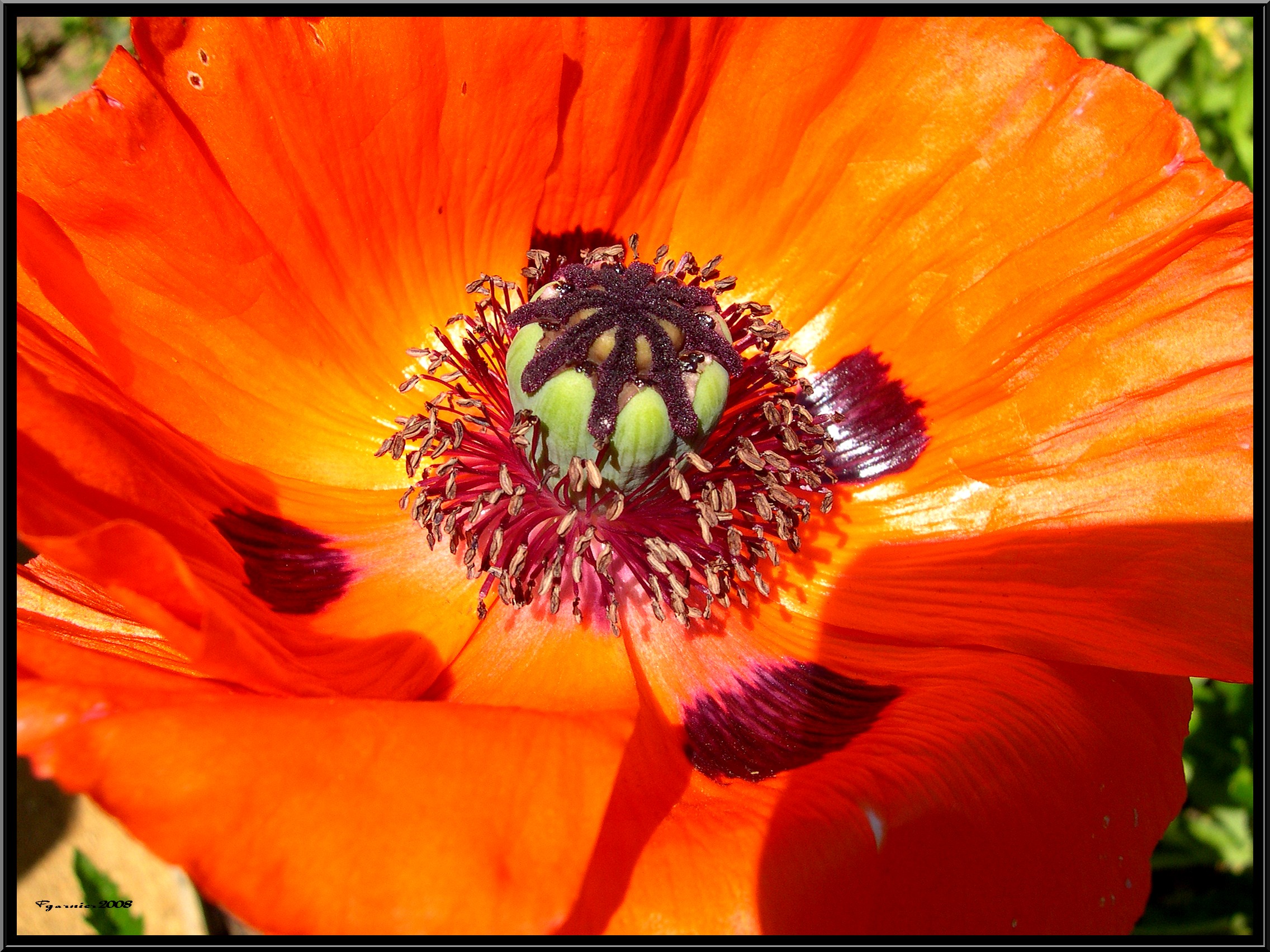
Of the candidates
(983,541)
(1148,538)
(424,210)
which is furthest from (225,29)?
(1148,538)

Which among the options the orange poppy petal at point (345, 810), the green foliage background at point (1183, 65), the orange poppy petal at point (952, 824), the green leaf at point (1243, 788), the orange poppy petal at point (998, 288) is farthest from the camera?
the green foliage background at point (1183, 65)

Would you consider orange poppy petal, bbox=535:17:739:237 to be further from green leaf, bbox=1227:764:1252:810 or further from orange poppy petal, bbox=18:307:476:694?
green leaf, bbox=1227:764:1252:810

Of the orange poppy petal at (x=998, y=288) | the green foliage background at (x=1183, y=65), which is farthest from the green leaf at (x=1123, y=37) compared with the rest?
the orange poppy petal at (x=998, y=288)

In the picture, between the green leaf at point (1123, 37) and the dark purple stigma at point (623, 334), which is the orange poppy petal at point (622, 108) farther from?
the green leaf at point (1123, 37)

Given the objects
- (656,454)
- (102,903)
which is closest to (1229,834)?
(656,454)

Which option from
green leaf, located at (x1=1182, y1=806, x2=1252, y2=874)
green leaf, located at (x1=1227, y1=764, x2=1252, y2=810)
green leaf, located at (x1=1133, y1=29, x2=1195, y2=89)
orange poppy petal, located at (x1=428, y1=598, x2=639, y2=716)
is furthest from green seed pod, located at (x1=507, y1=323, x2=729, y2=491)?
green leaf, located at (x1=1133, y1=29, x2=1195, y2=89)

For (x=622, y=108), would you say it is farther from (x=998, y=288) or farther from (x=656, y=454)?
(x=998, y=288)
